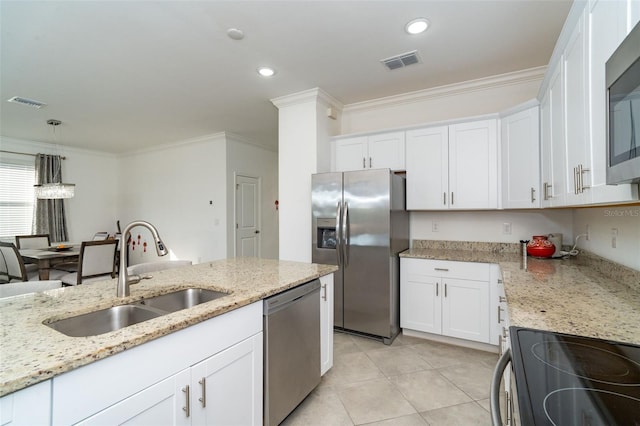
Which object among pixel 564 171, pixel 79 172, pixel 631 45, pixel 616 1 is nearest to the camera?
pixel 631 45

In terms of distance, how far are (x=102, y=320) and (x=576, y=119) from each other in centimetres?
253

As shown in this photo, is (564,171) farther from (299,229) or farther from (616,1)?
(299,229)

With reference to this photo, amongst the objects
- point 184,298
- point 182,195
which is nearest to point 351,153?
point 184,298

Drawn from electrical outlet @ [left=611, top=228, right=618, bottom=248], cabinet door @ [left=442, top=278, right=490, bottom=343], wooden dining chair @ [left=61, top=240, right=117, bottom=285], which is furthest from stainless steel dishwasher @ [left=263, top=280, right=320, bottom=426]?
wooden dining chair @ [left=61, top=240, right=117, bottom=285]

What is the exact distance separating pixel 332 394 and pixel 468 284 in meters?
1.61

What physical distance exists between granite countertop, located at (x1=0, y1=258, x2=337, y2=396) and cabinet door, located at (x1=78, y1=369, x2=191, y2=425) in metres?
0.19

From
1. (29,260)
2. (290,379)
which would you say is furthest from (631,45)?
(29,260)

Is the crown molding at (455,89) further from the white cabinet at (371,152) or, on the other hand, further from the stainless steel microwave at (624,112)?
the stainless steel microwave at (624,112)

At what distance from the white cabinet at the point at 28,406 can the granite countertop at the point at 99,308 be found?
0.03 meters

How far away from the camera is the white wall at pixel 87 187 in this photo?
5918mm

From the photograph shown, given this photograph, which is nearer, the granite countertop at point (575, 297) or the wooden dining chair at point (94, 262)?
the granite countertop at point (575, 297)

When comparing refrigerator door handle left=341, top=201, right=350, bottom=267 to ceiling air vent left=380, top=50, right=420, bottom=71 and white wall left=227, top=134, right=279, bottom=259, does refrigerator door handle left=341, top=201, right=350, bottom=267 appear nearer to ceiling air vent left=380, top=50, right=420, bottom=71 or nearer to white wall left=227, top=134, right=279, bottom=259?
ceiling air vent left=380, top=50, right=420, bottom=71

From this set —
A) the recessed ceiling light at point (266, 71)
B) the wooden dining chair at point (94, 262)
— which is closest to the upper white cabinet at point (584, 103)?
the recessed ceiling light at point (266, 71)

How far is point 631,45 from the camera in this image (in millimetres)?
877
